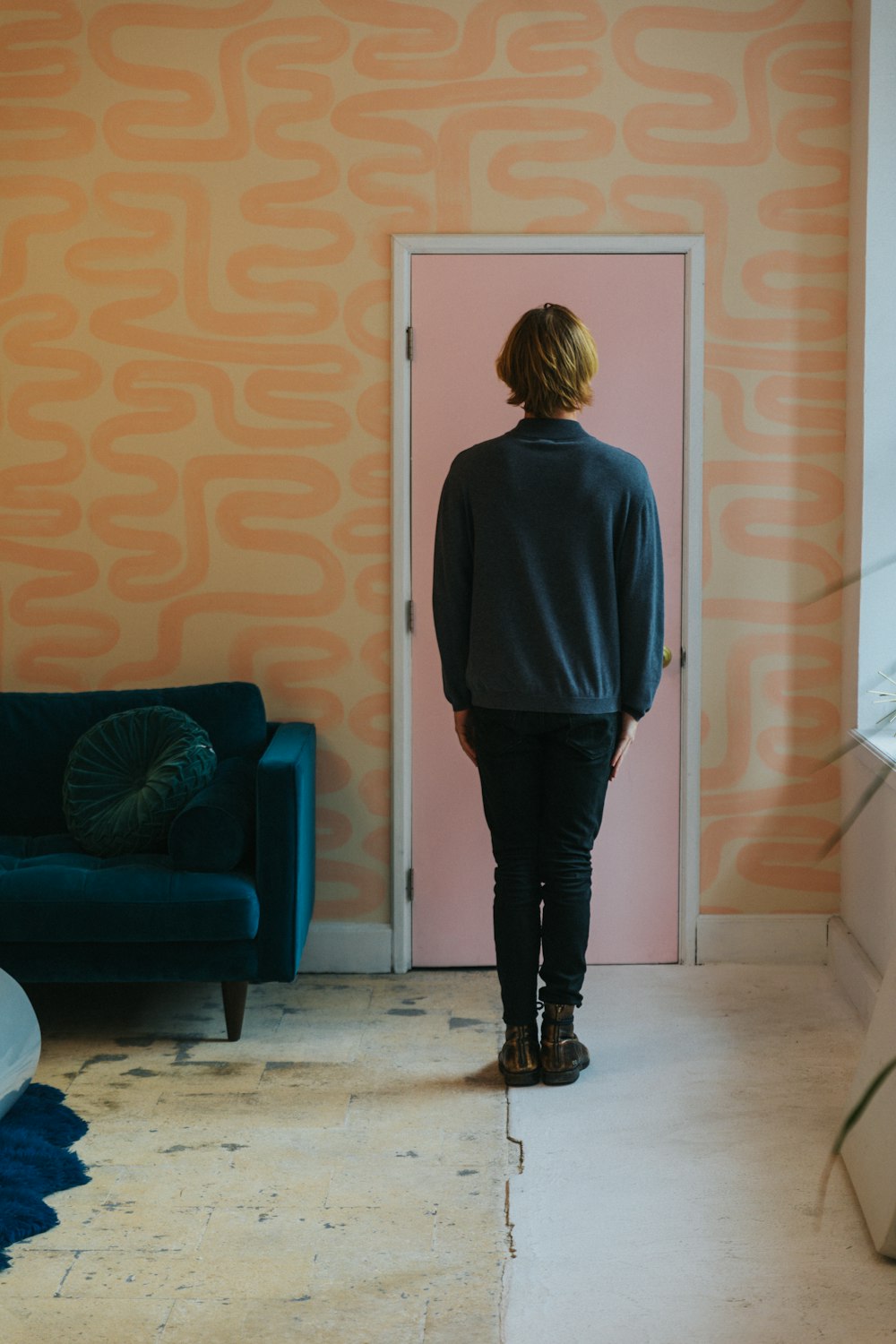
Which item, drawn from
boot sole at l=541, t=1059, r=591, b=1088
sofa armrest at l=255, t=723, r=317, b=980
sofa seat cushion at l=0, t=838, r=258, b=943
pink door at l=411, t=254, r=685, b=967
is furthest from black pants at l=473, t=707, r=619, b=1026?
pink door at l=411, t=254, r=685, b=967

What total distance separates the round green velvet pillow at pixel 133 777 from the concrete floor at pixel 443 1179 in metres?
0.48

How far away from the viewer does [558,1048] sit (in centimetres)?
272

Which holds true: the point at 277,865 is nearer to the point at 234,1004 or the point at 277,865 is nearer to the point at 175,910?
the point at 175,910

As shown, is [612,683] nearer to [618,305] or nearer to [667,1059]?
[667,1059]

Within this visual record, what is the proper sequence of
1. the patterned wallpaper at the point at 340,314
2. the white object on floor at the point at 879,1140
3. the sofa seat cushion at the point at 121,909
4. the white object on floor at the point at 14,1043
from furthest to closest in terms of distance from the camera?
the patterned wallpaper at the point at 340,314 → the sofa seat cushion at the point at 121,909 → the white object on floor at the point at 14,1043 → the white object on floor at the point at 879,1140

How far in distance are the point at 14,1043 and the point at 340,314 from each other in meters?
2.04

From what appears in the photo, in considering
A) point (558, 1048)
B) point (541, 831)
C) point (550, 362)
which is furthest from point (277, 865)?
point (550, 362)

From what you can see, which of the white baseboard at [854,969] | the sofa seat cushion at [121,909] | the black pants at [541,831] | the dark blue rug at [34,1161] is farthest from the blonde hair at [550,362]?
the dark blue rug at [34,1161]

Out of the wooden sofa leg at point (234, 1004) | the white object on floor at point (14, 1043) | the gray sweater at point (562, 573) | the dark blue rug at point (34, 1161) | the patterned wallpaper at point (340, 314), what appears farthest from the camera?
the patterned wallpaper at point (340, 314)

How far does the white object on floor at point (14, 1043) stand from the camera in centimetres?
230

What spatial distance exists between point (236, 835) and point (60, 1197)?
2.86 ft

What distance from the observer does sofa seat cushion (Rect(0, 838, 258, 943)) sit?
282 centimetres

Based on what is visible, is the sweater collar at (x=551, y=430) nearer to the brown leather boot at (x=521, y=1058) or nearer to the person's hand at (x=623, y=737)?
the person's hand at (x=623, y=737)

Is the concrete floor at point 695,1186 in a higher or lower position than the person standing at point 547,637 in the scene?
lower
